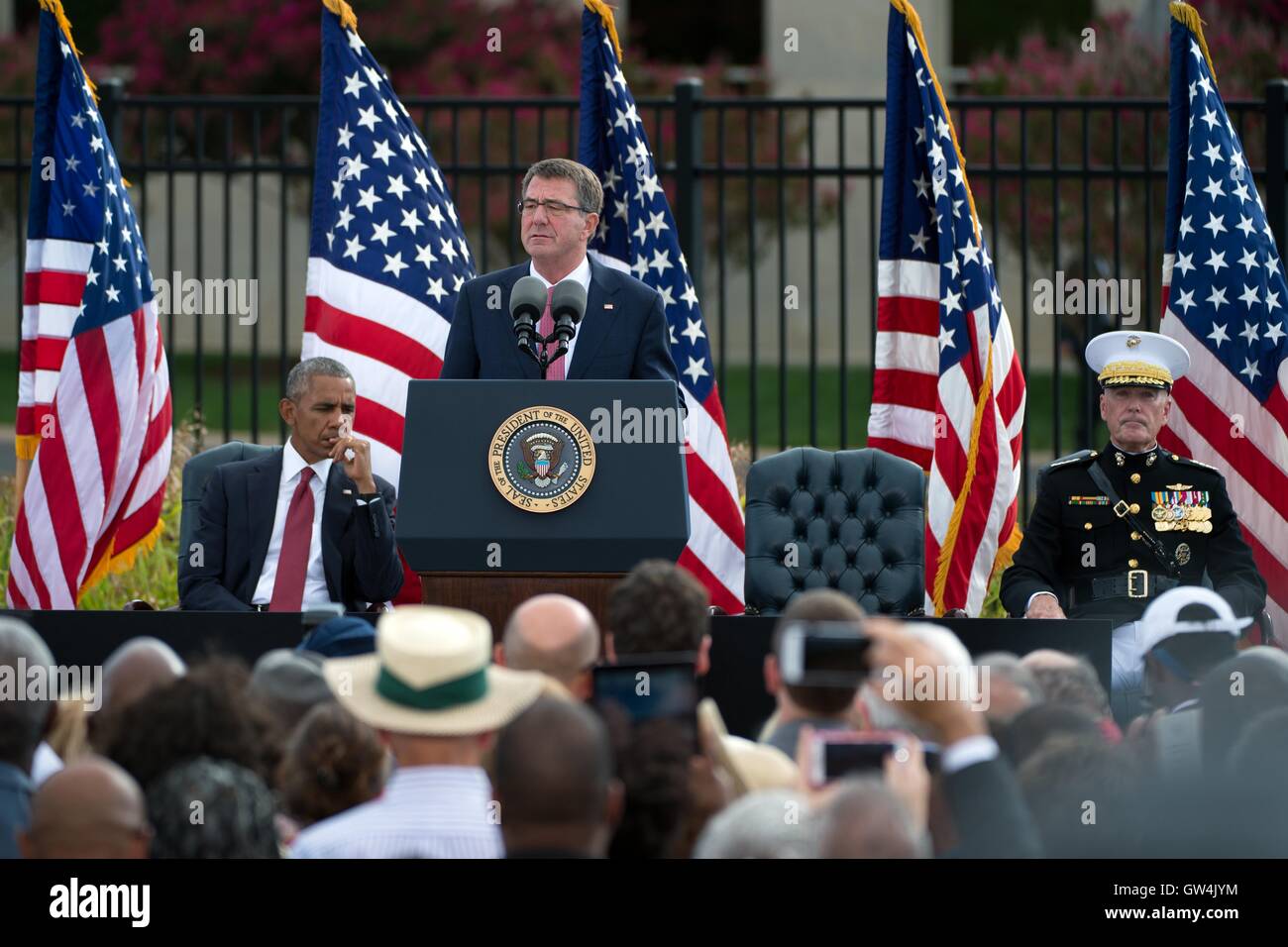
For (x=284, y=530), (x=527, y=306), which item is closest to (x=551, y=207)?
(x=527, y=306)

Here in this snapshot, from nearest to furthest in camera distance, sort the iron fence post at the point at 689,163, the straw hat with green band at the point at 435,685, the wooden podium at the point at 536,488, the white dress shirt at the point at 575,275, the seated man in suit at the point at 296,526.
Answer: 1. the straw hat with green band at the point at 435,685
2. the wooden podium at the point at 536,488
3. the white dress shirt at the point at 575,275
4. the seated man in suit at the point at 296,526
5. the iron fence post at the point at 689,163

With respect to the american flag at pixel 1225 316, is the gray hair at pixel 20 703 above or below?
below

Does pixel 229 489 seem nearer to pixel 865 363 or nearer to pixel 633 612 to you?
pixel 633 612

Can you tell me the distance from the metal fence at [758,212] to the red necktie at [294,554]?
301 centimetres

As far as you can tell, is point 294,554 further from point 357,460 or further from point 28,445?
point 28,445

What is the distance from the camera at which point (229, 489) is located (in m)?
6.52

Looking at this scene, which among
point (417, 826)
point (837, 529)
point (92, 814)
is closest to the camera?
point (92, 814)

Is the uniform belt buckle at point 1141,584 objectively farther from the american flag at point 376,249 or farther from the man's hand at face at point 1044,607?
the american flag at point 376,249

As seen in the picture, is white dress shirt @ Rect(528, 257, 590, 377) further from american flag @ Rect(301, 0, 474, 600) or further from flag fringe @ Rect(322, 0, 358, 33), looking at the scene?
flag fringe @ Rect(322, 0, 358, 33)

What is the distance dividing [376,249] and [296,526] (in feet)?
5.69

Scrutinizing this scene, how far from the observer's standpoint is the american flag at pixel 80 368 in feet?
24.1

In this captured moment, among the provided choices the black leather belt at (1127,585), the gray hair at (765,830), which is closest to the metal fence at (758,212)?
the black leather belt at (1127,585)

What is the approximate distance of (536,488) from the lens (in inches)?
199
